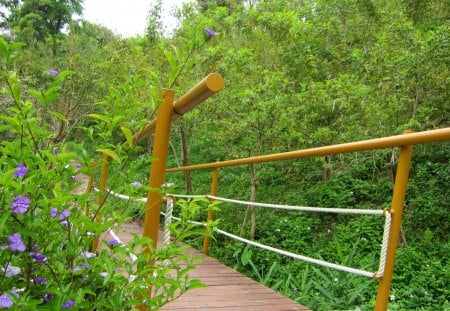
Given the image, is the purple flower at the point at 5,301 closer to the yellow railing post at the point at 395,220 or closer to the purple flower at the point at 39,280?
the purple flower at the point at 39,280

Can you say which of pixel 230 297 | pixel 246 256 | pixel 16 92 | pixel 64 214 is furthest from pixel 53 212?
pixel 246 256

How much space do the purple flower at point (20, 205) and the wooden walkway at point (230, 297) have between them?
1447 millimetres

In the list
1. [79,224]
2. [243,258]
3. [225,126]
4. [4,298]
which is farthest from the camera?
[225,126]

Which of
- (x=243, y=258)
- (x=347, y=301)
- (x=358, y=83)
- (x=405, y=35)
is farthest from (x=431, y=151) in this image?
(x=347, y=301)

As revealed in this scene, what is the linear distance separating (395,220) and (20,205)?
4.09 feet

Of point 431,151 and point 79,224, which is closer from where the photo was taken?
point 79,224

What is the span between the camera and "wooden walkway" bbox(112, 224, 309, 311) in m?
2.37

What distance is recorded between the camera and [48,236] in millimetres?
1106

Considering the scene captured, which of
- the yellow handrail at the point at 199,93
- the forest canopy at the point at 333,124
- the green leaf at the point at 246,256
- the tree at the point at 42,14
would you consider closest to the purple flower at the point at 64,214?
the yellow handrail at the point at 199,93

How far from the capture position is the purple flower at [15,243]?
1001 millimetres

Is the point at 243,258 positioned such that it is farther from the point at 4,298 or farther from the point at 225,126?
the point at 4,298

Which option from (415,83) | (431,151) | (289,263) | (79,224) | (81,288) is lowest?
(289,263)

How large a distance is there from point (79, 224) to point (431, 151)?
619cm

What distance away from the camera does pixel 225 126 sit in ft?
20.8
